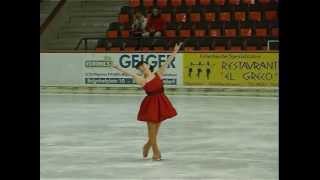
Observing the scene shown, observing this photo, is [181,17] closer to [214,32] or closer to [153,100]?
[214,32]

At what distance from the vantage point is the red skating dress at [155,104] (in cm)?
525

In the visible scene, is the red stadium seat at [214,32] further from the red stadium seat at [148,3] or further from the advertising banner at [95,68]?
the red stadium seat at [148,3]

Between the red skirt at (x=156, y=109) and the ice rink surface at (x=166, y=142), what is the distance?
0.43 metres

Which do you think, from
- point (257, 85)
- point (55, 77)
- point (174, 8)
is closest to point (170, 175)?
point (257, 85)

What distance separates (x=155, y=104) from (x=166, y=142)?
1.85 metres

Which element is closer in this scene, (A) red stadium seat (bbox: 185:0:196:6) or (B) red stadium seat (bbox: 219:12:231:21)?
(B) red stadium seat (bbox: 219:12:231:21)

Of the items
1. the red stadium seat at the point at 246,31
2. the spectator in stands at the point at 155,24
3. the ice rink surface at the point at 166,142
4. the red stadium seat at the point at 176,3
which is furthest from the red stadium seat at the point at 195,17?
the ice rink surface at the point at 166,142

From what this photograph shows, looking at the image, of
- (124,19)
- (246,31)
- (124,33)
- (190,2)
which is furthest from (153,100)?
(190,2)

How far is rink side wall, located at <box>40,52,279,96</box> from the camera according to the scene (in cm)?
1447

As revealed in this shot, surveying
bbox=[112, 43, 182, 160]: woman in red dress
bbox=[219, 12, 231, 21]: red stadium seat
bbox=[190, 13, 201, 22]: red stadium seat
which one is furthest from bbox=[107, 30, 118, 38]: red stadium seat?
bbox=[112, 43, 182, 160]: woman in red dress

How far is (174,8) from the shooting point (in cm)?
1892

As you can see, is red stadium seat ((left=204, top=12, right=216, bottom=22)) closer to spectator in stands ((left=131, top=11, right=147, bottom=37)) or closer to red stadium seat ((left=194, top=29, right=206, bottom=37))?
red stadium seat ((left=194, top=29, right=206, bottom=37))

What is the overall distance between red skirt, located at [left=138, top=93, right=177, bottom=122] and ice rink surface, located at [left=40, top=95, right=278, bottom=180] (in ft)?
1.41
